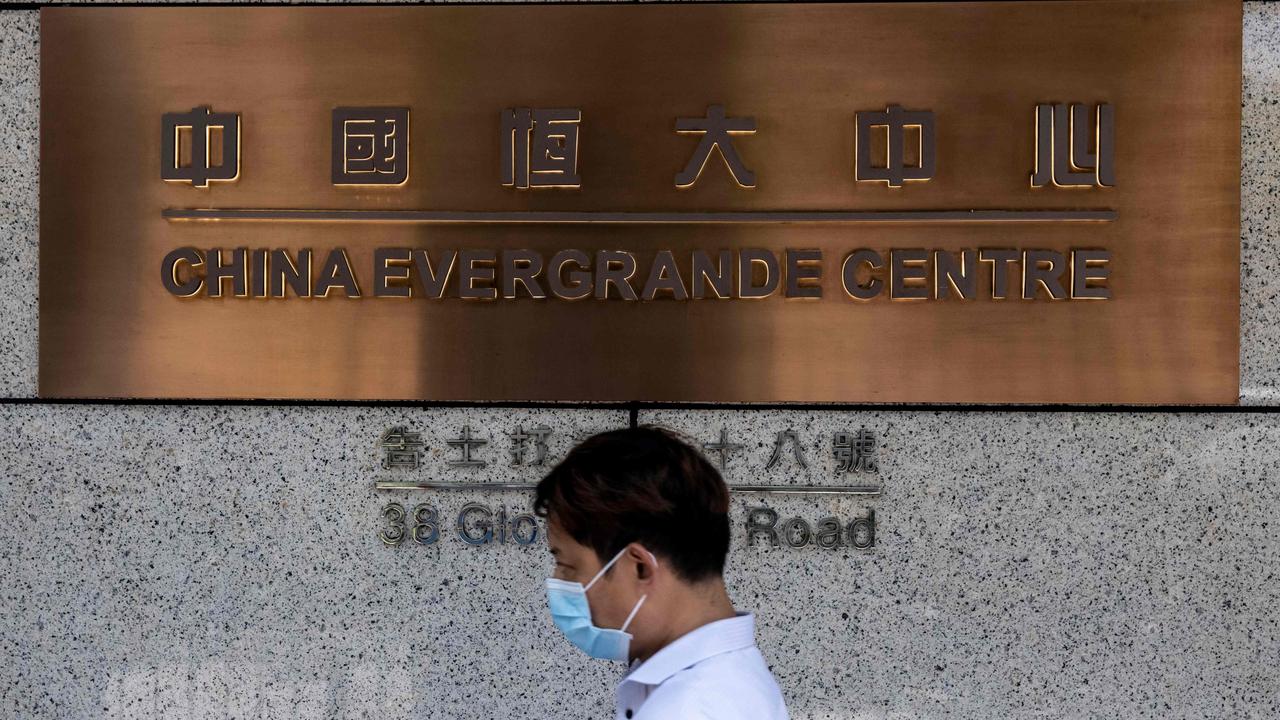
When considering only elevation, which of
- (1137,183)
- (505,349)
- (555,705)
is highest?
(1137,183)

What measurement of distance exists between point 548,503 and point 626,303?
4.99 ft

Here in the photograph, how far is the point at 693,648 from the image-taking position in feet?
4.98

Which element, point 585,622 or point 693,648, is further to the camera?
point 585,622

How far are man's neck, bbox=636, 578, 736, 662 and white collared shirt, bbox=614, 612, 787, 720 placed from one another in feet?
0.06

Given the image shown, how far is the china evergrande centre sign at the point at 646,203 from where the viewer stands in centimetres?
305

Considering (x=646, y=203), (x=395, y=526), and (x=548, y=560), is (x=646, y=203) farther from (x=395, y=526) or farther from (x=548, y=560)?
(x=395, y=526)

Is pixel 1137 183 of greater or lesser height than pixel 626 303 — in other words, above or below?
above

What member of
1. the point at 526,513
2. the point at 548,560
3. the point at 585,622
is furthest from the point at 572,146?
the point at 585,622

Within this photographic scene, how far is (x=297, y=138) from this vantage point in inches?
124

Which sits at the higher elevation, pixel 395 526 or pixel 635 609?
pixel 635 609

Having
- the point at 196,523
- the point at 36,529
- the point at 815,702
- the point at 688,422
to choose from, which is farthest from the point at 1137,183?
the point at 36,529

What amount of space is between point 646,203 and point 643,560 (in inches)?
66.4

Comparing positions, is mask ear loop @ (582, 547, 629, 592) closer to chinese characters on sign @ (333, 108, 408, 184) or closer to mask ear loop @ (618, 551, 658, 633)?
mask ear loop @ (618, 551, 658, 633)

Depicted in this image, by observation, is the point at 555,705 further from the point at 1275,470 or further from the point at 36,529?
the point at 1275,470
